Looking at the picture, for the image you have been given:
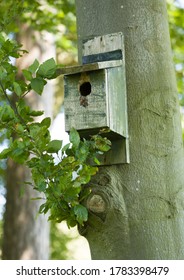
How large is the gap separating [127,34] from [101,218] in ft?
2.60

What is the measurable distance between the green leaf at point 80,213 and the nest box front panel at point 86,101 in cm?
33

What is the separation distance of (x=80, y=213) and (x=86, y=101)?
18.3 inches

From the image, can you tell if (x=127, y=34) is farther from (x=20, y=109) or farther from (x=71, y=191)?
(x=71, y=191)

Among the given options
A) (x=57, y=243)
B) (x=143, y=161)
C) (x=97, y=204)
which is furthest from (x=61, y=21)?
(x=57, y=243)

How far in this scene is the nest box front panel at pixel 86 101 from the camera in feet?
6.66

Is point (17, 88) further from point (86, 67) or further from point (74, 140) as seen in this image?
point (86, 67)

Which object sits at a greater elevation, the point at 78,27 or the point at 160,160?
the point at 78,27

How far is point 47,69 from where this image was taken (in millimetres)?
1822

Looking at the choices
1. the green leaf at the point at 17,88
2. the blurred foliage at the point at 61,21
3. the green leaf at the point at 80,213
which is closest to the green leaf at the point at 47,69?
the green leaf at the point at 17,88

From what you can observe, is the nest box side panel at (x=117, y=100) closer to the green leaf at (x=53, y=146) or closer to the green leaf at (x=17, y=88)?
the green leaf at (x=53, y=146)

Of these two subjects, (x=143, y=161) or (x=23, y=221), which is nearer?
(x=143, y=161)

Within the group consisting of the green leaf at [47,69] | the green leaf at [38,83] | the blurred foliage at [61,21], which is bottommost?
the green leaf at [38,83]
